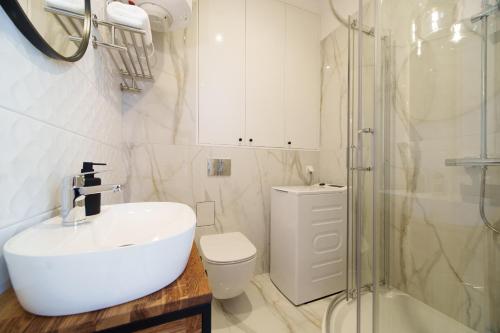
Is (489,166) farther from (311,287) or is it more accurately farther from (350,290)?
(311,287)

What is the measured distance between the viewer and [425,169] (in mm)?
1189

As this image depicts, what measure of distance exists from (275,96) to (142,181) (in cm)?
138

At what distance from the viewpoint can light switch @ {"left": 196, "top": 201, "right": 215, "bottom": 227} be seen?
1.65m

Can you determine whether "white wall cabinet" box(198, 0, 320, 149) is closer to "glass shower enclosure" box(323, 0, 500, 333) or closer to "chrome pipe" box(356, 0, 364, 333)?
"glass shower enclosure" box(323, 0, 500, 333)

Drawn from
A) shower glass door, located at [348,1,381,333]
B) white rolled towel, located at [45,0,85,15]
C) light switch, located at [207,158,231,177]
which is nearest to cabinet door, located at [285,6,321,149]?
light switch, located at [207,158,231,177]

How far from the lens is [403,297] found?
Result: 1237 mm

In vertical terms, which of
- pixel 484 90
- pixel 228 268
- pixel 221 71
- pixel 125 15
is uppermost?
pixel 221 71

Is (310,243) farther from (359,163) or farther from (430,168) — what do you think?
(430,168)

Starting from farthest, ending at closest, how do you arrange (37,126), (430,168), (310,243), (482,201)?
(310,243) < (430,168) < (482,201) < (37,126)

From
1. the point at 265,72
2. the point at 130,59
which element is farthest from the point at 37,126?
the point at 265,72

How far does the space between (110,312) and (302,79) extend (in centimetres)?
216

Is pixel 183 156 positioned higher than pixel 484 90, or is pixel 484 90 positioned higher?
pixel 484 90

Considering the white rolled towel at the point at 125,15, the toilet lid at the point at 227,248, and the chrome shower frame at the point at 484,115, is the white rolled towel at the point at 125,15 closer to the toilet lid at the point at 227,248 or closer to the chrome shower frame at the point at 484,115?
the toilet lid at the point at 227,248

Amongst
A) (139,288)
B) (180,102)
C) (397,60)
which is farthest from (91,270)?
(397,60)
